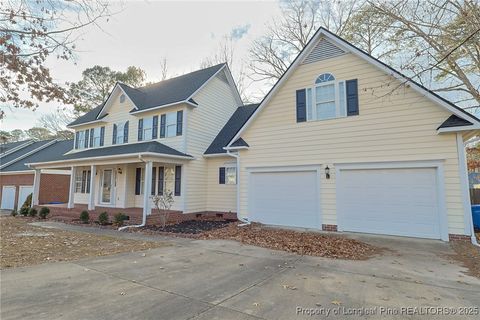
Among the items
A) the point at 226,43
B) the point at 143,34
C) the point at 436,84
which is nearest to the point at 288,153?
the point at 143,34

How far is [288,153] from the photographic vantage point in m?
10.9

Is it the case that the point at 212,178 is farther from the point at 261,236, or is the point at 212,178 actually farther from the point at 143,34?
the point at 143,34

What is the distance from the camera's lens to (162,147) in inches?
541

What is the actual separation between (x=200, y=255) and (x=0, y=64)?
22.6 feet

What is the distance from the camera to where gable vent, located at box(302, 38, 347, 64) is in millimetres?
10202

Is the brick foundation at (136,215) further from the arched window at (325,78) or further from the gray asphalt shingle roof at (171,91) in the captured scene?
the arched window at (325,78)

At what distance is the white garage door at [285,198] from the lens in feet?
33.8

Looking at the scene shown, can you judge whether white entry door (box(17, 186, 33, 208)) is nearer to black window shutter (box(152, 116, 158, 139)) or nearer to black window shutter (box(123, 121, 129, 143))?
black window shutter (box(123, 121, 129, 143))

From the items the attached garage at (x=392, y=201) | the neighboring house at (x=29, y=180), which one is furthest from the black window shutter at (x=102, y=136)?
the attached garage at (x=392, y=201)

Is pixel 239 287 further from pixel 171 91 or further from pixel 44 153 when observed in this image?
pixel 44 153

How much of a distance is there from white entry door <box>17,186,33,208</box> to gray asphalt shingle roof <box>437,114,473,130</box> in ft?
85.4

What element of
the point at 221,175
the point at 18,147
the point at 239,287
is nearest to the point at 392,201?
the point at 239,287

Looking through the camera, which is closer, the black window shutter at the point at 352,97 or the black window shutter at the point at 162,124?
the black window shutter at the point at 352,97

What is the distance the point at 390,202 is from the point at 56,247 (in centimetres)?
1074
